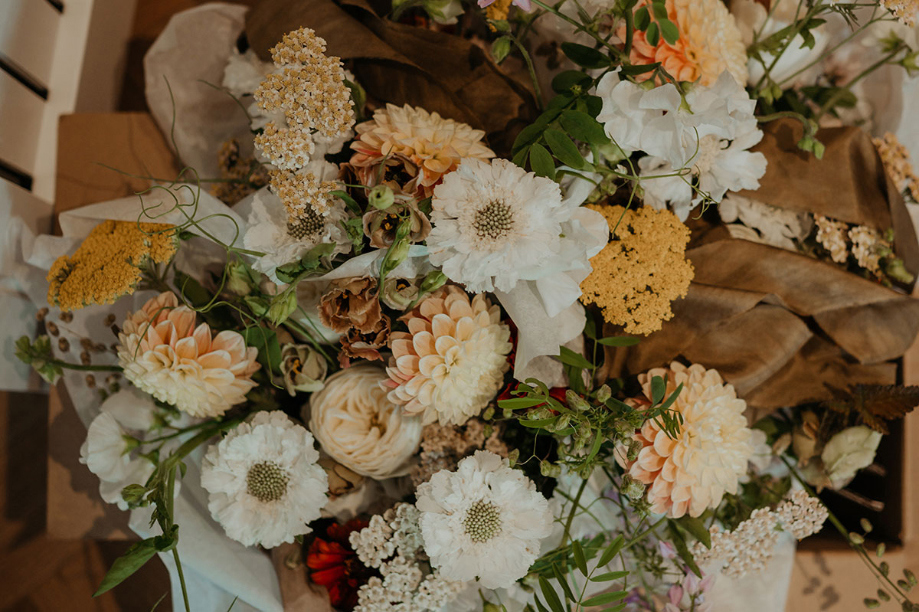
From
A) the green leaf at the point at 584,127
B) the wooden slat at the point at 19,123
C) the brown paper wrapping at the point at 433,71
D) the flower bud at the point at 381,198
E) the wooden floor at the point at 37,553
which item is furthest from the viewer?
the wooden floor at the point at 37,553

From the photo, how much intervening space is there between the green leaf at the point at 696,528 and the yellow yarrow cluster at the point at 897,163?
0.55 m

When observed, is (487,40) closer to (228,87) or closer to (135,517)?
(228,87)

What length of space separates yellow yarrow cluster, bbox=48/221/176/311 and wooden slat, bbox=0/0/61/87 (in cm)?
33

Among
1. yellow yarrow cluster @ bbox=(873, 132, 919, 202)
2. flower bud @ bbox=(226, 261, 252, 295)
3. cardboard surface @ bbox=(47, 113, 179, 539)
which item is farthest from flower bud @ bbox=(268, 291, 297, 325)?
yellow yarrow cluster @ bbox=(873, 132, 919, 202)

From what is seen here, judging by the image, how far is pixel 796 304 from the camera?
2.33 feet

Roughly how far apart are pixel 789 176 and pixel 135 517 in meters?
0.94

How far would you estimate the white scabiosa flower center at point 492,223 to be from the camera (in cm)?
53

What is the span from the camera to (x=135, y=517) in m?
0.73

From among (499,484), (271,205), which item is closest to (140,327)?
(271,205)

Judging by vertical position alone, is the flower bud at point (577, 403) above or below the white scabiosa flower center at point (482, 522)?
above

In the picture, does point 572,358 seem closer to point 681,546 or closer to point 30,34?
point 681,546

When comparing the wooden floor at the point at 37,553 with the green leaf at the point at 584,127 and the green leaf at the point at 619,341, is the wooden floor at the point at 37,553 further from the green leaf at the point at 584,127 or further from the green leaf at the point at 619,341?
the green leaf at the point at 584,127

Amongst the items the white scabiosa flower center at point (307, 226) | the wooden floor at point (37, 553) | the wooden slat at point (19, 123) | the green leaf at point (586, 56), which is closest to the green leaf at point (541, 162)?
the green leaf at point (586, 56)

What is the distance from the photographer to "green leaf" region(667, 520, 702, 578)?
0.66 meters
